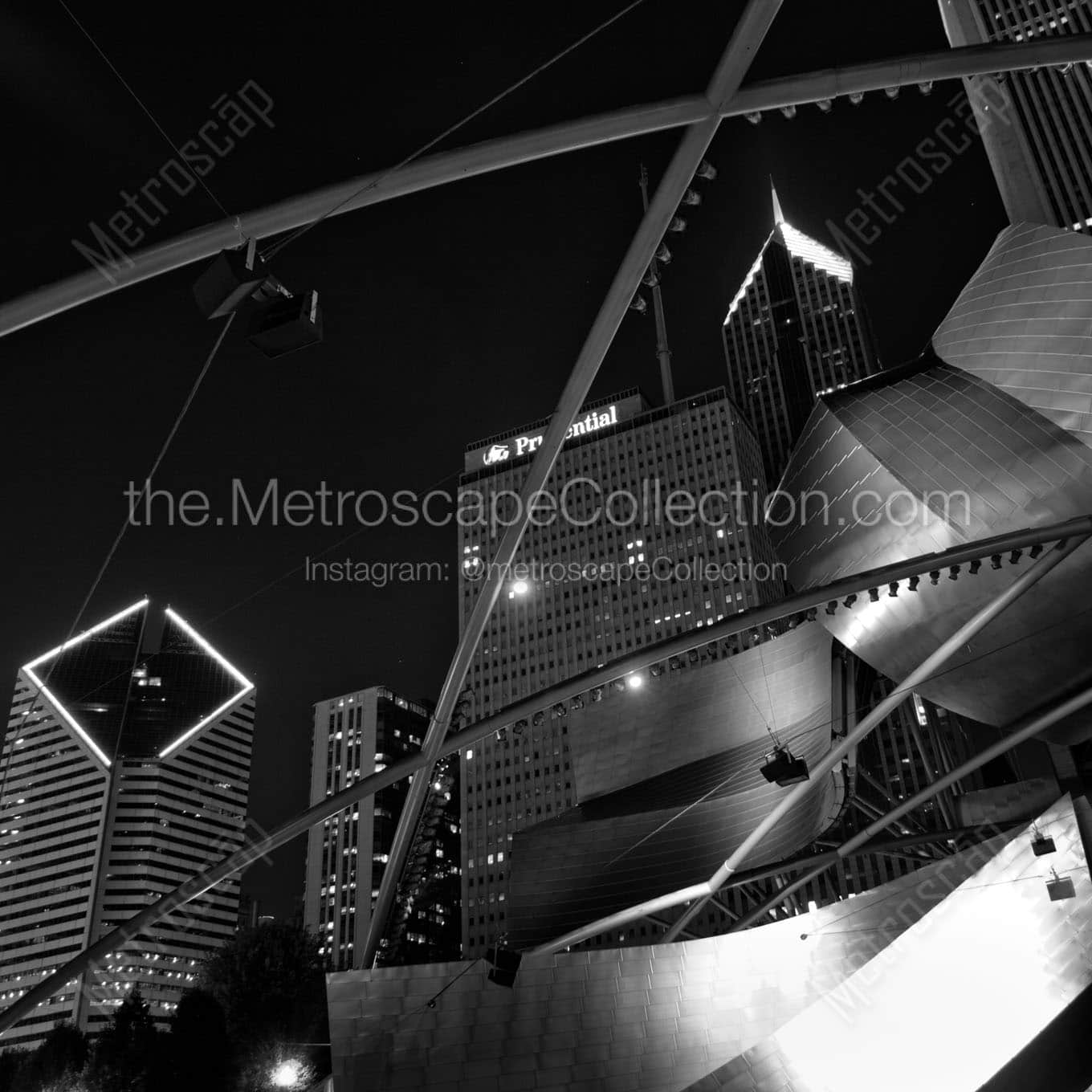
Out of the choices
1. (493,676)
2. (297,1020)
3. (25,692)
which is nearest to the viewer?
(297,1020)

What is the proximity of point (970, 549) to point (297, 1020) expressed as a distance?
4826 centimetres

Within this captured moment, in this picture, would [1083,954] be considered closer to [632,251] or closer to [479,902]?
[632,251]

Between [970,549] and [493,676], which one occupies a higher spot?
[493,676]

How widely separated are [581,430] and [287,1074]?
112130 mm

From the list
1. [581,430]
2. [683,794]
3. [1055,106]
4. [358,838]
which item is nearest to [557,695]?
[683,794]

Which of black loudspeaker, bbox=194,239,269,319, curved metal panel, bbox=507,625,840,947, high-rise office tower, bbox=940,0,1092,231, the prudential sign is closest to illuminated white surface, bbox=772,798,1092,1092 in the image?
curved metal panel, bbox=507,625,840,947

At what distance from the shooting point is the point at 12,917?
167750mm

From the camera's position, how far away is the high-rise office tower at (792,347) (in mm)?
180875

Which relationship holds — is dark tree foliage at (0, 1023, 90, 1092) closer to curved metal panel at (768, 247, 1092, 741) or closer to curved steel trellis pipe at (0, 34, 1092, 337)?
curved metal panel at (768, 247, 1092, 741)

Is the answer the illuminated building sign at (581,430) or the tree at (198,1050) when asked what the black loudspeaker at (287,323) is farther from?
the illuminated building sign at (581,430)

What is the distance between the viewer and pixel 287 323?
27.2 feet

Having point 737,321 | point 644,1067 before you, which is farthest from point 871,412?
point 737,321

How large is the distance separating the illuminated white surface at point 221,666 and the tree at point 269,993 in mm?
115136

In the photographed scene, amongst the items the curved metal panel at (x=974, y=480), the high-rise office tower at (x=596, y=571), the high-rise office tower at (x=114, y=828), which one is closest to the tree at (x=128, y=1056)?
the curved metal panel at (x=974, y=480)
